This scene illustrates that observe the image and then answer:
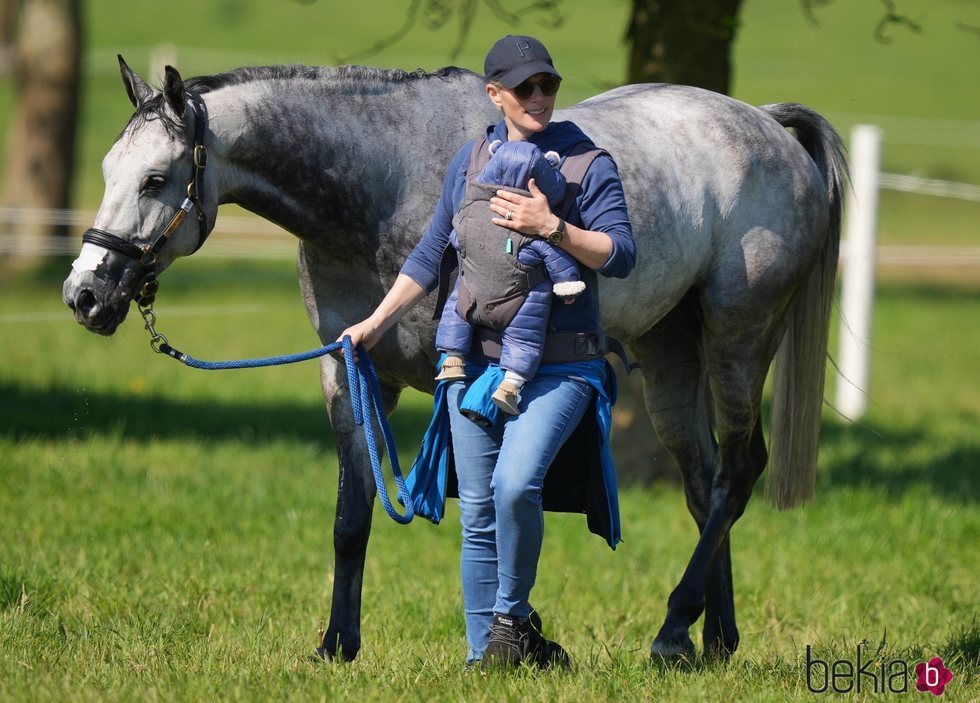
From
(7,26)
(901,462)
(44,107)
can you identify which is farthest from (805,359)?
(7,26)

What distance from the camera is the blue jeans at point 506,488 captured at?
363 cm

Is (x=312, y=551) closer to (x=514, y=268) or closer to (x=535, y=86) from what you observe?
(x=514, y=268)

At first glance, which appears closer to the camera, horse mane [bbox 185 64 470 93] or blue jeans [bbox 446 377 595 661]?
blue jeans [bbox 446 377 595 661]

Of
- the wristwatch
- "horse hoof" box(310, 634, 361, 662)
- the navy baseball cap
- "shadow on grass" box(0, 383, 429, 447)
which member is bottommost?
"shadow on grass" box(0, 383, 429, 447)

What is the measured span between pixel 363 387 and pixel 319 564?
1.94 m

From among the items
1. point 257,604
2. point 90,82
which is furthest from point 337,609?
point 90,82

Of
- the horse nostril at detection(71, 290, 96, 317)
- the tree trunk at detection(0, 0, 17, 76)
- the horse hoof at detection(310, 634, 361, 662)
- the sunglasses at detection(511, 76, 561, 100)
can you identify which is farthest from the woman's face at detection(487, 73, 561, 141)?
the tree trunk at detection(0, 0, 17, 76)

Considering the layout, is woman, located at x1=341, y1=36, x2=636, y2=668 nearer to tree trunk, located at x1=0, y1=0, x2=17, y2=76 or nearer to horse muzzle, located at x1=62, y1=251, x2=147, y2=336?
horse muzzle, located at x1=62, y1=251, x2=147, y2=336

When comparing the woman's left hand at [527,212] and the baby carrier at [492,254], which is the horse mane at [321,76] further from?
the woman's left hand at [527,212]

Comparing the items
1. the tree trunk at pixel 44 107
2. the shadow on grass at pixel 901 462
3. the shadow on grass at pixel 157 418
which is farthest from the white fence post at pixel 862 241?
the tree trunk at pixel 44 107

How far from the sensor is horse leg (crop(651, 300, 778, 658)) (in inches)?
187

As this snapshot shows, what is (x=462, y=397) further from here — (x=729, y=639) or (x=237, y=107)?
(x=729, y=639)

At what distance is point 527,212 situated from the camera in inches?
137

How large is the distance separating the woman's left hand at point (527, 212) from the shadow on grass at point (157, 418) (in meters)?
4.99
